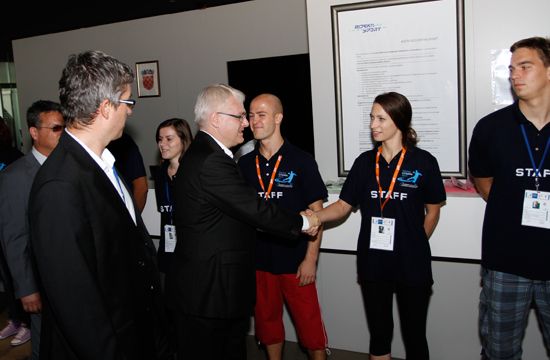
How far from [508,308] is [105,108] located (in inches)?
76.3

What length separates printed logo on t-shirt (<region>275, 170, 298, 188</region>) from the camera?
271 centimetres

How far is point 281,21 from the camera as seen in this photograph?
4.36 metres

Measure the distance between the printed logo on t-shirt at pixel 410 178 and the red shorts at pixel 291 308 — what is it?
822 mm

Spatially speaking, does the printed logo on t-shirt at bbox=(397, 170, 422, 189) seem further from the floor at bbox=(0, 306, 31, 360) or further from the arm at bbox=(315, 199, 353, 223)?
the floor at bbox=(0, 306, 31, 360)

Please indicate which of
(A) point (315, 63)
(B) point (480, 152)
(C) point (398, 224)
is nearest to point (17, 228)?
(C) point (398, 224)

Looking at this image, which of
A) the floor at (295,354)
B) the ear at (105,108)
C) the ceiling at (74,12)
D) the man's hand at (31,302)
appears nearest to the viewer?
the ear at (105,108)

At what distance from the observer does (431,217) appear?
8.22 ft

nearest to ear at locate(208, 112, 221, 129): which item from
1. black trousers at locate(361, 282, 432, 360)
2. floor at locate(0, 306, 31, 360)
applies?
black trousers at locate(361, 282, 432, 360)

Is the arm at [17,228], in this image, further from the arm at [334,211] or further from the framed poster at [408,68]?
the framed poster at [408,68]

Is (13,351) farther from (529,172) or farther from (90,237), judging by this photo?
(529,172)

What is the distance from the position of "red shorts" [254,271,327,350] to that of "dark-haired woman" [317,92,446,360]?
38 cm

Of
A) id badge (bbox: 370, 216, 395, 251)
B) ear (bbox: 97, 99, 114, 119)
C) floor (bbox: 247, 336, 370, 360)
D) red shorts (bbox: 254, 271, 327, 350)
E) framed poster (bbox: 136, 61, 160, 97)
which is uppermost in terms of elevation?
framed poster (bbox: 136, 61, 160, 97)

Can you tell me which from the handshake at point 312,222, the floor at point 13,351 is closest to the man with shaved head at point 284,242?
the handshake at point 312,222

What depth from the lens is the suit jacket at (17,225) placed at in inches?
96.1
